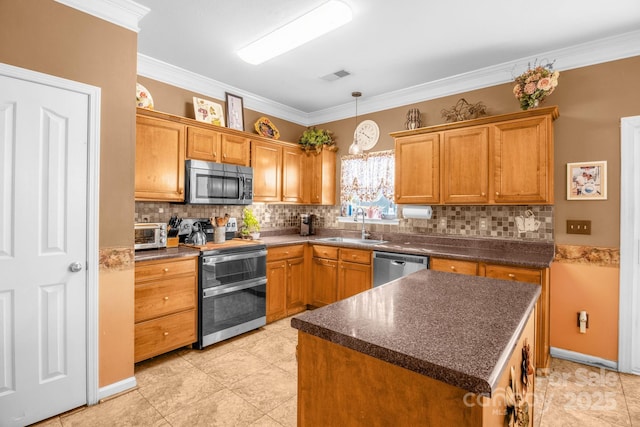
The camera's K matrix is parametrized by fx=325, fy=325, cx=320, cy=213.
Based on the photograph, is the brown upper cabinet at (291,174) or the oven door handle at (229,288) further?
the brown upper cabinet at (291,174)

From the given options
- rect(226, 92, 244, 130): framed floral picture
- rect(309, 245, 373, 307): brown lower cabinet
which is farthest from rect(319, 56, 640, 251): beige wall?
rect(226, 92, 244, 130): framed floral picture

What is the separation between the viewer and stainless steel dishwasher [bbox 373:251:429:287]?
10.4 feet

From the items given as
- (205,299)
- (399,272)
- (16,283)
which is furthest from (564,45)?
(16,283)

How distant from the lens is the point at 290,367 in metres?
2.73

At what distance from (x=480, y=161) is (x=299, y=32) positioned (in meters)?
2.00

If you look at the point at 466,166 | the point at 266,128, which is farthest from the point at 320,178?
the point at 466,166

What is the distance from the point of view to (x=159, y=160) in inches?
119

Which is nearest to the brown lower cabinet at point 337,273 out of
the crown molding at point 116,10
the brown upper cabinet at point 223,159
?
the brown upper cabinet at point 223,159

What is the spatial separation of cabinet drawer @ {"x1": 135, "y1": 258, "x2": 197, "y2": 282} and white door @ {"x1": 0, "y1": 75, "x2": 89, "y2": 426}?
1.50 feet

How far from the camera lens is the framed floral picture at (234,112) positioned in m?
3.83

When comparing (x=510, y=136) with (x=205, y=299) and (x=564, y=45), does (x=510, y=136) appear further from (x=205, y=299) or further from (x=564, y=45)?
(x=205, y=299)

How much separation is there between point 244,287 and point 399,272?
5.19 feet

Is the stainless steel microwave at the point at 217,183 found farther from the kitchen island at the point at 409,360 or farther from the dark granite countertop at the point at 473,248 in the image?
the kitchen island at the point at 409,360

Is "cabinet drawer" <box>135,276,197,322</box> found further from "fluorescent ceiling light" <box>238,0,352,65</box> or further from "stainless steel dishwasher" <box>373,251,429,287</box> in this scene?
"fluorescent ceiling light" <box>238,0,352,65</box>
